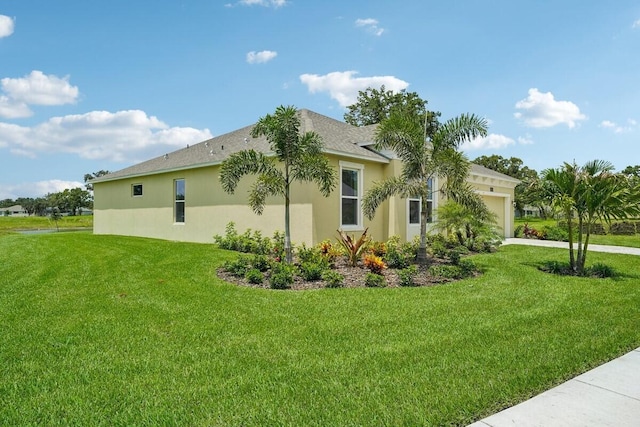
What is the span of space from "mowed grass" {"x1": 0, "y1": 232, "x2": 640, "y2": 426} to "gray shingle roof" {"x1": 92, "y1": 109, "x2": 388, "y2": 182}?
676 cm

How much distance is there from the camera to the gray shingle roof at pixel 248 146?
13.7 meters

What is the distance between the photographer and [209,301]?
6.63m

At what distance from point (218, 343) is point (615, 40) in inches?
A: 504

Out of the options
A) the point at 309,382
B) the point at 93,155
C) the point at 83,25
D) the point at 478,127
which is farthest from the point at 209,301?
the point at 93,155

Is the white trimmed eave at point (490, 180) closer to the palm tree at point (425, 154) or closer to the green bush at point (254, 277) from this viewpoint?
the palm tree at point (425, 154)

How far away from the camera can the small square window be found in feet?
61.6

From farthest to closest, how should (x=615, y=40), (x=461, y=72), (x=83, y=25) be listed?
1. (x=461, y=72)
2. (x=83, y=25)
3. (x=615, y=40)

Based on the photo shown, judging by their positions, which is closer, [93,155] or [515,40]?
[515,40]

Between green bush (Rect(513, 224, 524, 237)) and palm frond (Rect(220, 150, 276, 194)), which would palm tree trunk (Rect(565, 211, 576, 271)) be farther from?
green bush (Rect(513, 224, 524, 237))

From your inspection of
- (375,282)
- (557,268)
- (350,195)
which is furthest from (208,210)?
(557,268)

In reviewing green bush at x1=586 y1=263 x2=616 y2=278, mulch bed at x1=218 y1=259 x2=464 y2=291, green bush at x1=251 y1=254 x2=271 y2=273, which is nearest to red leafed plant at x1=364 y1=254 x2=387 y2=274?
mulch bed at x1=218 y1=259 x2=464 y2=291

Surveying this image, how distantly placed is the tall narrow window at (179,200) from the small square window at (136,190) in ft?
10.0

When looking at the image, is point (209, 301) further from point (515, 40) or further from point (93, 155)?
point (93, 155)

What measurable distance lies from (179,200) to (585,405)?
16.0 m
